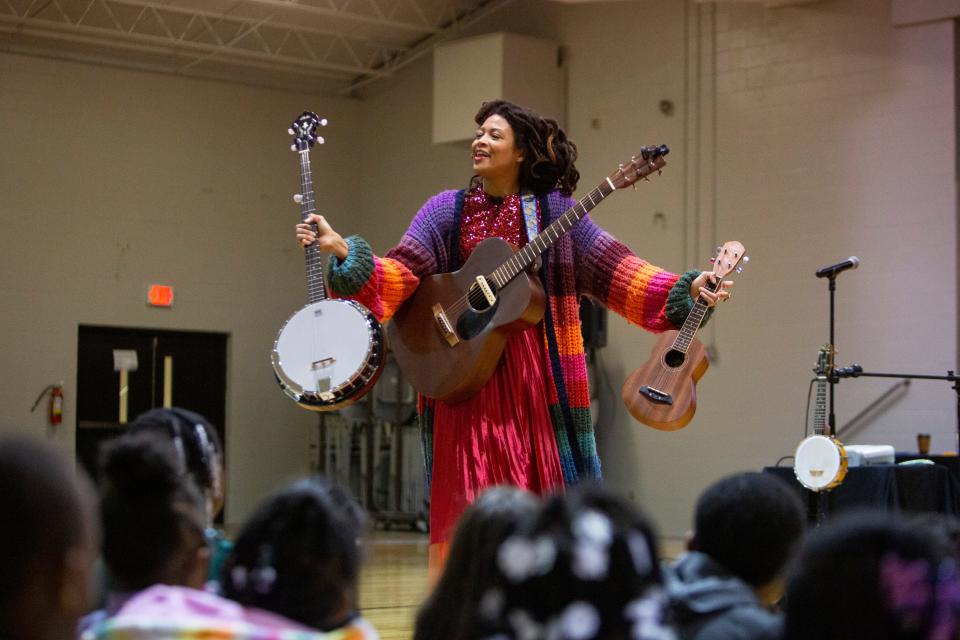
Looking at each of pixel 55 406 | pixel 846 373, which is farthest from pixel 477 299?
pixel 55 406

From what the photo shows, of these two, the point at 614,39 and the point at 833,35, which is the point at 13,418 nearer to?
the point at 614,39

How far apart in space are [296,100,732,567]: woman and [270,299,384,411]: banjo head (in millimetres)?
102

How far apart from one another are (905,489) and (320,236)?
3.47 metres

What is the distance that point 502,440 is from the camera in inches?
154

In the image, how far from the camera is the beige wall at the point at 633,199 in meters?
8.41

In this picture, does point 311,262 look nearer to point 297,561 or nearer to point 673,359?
point 673,359

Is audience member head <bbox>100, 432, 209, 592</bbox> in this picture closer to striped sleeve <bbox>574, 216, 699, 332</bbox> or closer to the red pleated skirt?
the red pleated skirt

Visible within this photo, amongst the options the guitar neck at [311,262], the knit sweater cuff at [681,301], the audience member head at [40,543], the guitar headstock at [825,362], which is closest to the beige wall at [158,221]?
→ the guitar headstock at [825,362]

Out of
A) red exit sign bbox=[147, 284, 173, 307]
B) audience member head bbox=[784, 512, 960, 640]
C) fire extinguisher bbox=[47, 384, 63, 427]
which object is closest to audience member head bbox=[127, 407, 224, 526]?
audience member head bbox=[784, 512, 960, 640]

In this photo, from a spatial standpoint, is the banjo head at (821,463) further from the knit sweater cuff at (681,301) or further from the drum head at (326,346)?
the drum head at (326,346)

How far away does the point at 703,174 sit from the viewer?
9430mm

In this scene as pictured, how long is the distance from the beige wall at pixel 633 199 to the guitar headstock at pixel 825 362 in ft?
7.13

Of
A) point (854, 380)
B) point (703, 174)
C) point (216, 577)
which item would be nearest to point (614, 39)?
point (703, 174)

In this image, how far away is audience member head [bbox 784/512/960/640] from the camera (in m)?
1.38
